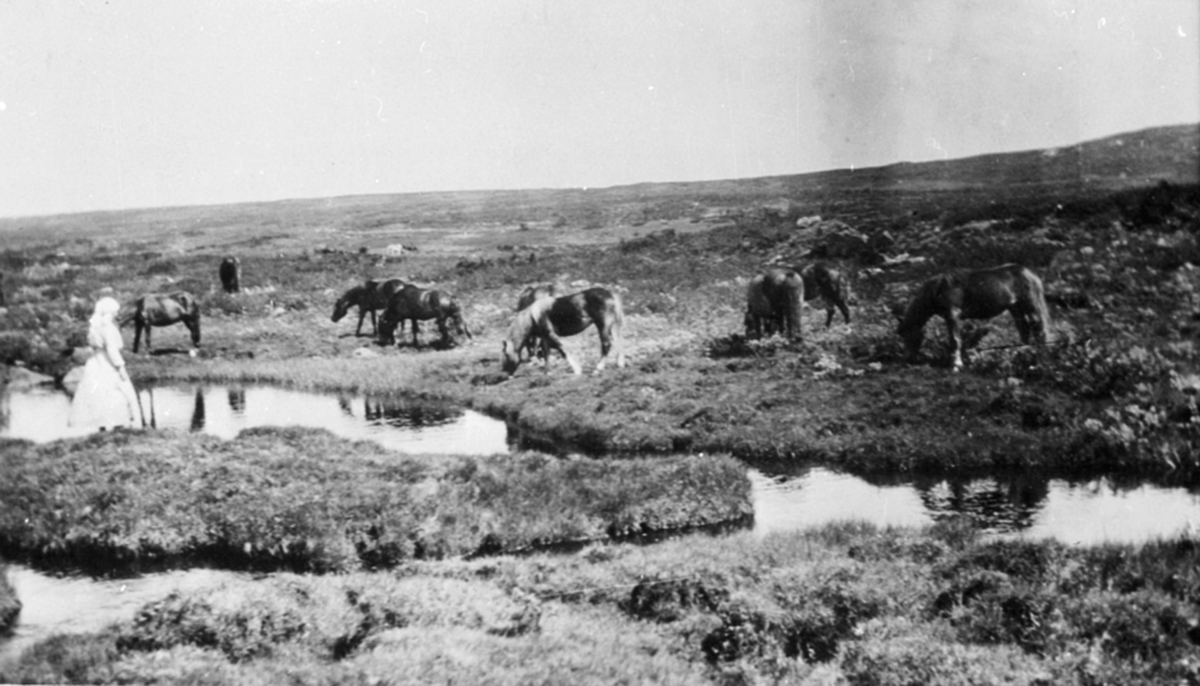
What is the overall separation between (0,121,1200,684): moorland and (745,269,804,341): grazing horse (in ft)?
0.38

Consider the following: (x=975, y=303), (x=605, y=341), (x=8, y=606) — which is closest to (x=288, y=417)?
(x=8, y=606)

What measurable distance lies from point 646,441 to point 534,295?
1396mm

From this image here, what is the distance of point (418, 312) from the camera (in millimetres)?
7250

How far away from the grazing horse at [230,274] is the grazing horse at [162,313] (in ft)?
0.84

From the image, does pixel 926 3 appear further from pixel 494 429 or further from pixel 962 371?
pixel 494 429

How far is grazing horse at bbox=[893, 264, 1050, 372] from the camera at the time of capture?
22.2 feet

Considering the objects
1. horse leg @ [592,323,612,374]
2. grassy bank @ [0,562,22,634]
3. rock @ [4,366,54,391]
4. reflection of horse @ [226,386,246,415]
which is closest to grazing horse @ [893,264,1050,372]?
horse leg @ [592,323,612,374]

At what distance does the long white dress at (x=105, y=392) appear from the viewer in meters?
6.87

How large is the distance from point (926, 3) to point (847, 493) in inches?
135

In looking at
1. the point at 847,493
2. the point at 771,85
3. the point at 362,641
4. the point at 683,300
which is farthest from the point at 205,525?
the point at 771,85

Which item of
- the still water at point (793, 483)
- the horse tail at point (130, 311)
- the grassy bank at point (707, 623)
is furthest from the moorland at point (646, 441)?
the horse tail at point (130, 311)

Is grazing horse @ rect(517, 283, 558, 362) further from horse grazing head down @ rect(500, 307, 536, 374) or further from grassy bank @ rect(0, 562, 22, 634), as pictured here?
grassy bank @ rect(0, 562, 22, 634)

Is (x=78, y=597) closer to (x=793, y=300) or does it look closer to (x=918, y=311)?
(x=793, y=300)

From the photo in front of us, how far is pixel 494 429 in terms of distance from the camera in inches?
280
